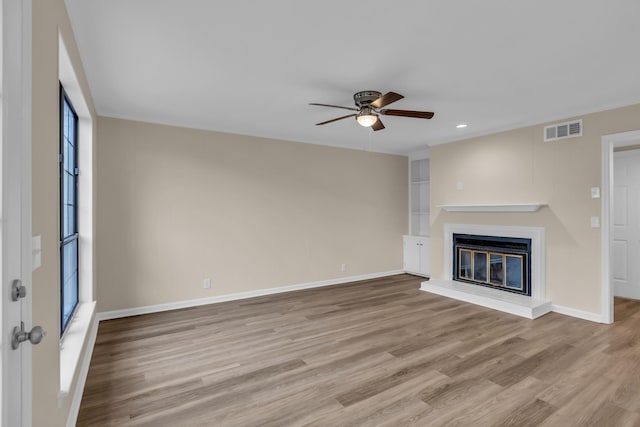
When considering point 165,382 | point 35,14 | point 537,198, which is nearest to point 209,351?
point 165,382

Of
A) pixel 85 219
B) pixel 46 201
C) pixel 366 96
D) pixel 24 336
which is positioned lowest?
pixel 24 336

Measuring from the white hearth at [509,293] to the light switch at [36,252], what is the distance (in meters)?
4.54

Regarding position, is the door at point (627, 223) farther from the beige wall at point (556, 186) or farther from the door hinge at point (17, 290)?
the door hinge at point (17, 290)

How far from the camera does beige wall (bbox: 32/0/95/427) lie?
124 cm

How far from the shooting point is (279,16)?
1998mm

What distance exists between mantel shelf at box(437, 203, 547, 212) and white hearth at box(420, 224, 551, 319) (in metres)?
0.24

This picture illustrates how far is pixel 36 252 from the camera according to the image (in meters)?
1.24

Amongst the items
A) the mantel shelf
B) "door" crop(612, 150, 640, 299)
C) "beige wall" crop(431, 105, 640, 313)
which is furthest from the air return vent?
"door" crop(612, 150, 640, 299)

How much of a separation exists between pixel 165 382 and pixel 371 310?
2.53m

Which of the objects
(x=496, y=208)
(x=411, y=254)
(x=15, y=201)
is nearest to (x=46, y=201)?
(x=15, y=201)

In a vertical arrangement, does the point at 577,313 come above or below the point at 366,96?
below

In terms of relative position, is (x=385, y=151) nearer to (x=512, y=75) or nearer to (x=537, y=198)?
(x=537, y=198)

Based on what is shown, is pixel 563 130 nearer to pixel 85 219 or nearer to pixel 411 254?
pixel 411 254

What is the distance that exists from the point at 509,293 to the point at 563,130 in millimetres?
2221
